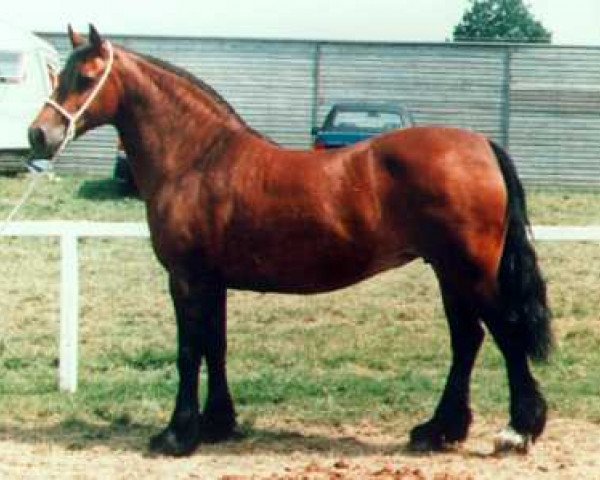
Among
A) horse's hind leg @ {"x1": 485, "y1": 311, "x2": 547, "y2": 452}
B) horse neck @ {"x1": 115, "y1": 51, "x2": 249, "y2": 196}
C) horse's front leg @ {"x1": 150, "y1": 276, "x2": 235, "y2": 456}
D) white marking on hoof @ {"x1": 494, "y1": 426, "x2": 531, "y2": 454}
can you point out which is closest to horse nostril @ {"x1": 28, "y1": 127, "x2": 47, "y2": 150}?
horse neck @ {"x1": 115, "y1": 51, "x2": 249, "y2": 196}

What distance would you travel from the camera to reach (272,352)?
30.9 ft

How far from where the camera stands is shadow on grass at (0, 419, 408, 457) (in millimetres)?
6918

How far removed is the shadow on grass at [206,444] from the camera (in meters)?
6.92

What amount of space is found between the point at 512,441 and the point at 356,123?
1571 centimetres

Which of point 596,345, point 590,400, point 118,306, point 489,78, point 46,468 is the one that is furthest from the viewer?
point 489,78

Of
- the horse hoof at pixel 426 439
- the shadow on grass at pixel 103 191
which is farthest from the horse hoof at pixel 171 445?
the shadow on grass at pixel 103 191

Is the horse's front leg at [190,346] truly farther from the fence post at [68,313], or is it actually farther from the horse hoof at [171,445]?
the fence post at [68,313]

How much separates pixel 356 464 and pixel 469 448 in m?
0.74

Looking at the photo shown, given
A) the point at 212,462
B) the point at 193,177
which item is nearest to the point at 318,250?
the point at 193,177

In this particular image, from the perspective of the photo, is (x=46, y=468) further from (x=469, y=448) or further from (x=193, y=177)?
(x=469, y=448)

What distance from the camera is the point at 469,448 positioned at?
6.92m

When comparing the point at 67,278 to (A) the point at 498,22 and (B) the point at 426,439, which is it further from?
(A) the point at 498,22

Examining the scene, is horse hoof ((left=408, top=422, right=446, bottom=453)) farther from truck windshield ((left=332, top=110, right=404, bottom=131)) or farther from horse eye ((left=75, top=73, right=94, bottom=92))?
truck windshield ((left=332, top=110, right=404, bottom=131))

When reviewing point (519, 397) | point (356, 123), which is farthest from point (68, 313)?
point (356, 123)
